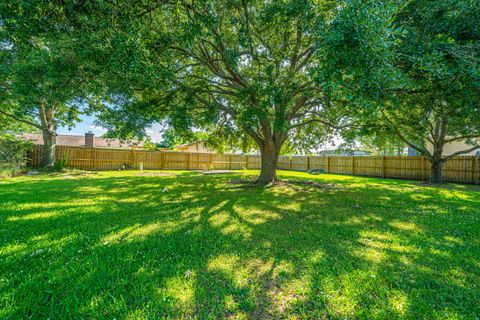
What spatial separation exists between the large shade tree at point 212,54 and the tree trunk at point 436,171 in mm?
7744

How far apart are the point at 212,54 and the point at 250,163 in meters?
17.7

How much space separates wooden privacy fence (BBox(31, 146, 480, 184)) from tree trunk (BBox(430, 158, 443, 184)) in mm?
1782

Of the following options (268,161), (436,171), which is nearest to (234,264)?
(268,161)

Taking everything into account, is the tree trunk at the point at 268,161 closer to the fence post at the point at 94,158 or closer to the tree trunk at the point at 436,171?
the tree trunk at the point at 436,171

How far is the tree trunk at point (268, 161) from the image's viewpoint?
882cm

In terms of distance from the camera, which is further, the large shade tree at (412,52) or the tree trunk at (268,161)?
the tree trunk at (268,161)

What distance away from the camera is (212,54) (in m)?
7.39

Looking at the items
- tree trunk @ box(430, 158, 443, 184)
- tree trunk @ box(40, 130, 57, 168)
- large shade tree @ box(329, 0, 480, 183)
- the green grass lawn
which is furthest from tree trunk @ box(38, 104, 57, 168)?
tree trunk @ box(430, 158, 443, 184)

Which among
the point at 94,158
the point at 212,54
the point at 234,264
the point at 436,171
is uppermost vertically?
the point at 212,54

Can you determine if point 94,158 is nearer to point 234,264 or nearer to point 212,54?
point 212,54

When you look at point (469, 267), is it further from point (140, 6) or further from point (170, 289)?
point (140, 6)

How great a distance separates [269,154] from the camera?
8.86 metres

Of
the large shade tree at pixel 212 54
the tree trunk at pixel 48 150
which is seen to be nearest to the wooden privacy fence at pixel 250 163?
the tree trunk at pixel 48 150

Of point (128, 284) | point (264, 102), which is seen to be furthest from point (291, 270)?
point (264, 102)
